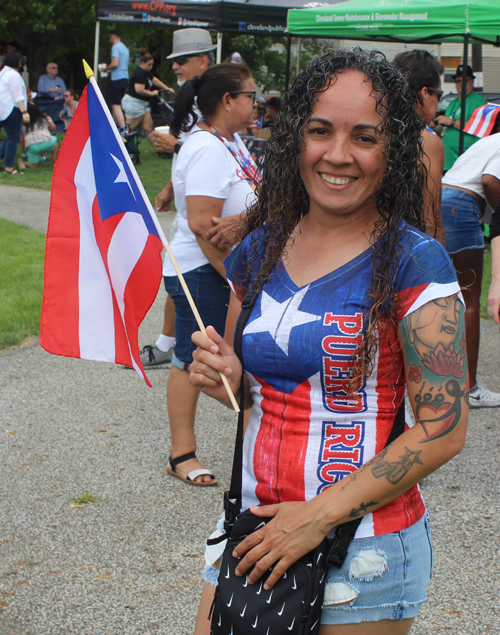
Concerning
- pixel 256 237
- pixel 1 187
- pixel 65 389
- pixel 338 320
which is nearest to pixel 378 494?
pixel 338 320

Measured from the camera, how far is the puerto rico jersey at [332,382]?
165 centimetres

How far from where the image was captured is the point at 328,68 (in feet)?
5.78

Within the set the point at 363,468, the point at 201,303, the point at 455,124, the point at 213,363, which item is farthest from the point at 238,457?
A: the point at 455,124

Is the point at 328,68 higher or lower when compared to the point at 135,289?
higher

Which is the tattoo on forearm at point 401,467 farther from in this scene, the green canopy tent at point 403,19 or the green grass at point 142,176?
the green grass at point 142,176

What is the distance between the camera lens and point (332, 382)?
1689mm

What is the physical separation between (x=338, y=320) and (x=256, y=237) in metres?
0.48

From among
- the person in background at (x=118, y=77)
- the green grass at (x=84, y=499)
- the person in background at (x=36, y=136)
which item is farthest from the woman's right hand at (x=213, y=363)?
the person in background at (x=118, y=77)

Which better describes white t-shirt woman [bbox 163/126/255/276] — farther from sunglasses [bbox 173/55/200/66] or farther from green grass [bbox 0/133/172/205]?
green grass [bbox 0/133/172/205]

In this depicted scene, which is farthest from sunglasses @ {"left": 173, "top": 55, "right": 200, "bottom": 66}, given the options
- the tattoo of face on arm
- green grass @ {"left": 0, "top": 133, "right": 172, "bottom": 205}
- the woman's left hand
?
green grass @ {"left": 0, "top": 133, "right": 172, "bottom": 205}

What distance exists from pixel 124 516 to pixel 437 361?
2.50 meters

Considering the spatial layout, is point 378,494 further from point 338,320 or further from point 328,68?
point 328,68

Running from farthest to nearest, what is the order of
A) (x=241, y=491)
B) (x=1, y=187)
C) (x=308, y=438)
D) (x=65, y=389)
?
(x=1, y=187), (x=65, y=389), (x=241, y=491), (x=308, y=438)

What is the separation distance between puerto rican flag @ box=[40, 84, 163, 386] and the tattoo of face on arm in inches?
36.1
